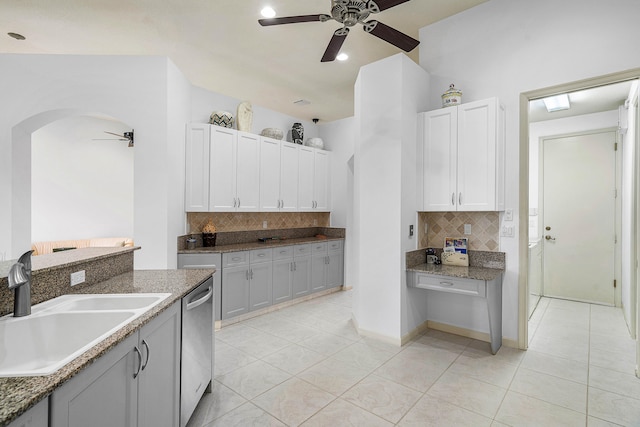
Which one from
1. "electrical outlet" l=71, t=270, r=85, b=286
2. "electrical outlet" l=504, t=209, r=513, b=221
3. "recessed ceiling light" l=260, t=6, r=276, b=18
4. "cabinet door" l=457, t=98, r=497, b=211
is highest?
"recessed ceiling light" l=260, t=6, r=276, b=18

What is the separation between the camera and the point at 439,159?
331 centimetres

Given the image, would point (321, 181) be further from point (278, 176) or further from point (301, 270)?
point (301, 270)

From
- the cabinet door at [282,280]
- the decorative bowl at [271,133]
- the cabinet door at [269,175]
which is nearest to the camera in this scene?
the cabinet door at [282,280]

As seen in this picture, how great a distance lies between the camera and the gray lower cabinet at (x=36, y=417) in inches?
32.4

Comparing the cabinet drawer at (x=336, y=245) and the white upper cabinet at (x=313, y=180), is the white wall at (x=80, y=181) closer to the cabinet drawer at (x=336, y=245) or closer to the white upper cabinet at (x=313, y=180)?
the white upper cabinet at (x=313, y=180)

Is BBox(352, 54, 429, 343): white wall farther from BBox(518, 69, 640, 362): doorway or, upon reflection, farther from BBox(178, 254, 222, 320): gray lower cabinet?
BBox(178, 254, 222, 320): gray lower cabinet

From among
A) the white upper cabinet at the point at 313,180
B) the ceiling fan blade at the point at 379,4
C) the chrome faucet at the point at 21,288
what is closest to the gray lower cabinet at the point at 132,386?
the chrome faucet at the point at 21,288

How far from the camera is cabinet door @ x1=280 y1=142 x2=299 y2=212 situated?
16.5 feet

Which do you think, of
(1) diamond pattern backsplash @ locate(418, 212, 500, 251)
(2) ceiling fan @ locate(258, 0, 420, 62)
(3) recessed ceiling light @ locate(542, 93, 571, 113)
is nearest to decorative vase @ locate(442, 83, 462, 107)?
(2) ceiling fan @ locate(258, 0, 420, 62)

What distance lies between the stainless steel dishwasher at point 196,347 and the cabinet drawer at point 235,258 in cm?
150

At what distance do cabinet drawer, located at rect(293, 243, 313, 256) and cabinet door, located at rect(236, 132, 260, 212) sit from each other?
82 centimetres

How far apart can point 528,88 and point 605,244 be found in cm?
301

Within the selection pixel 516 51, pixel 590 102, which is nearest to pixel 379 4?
pixel 516 51

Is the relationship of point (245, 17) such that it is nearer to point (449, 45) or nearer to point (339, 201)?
point (449, 45)
